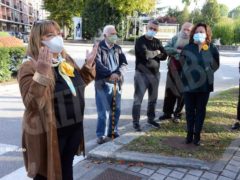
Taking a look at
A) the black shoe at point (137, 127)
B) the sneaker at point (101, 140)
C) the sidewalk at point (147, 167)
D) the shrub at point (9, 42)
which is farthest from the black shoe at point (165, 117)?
the shrub at point (9, 42)

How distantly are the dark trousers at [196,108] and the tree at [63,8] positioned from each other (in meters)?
37.6

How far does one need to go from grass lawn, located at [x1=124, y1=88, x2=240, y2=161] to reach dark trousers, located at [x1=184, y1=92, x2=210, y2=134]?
1.10 feet

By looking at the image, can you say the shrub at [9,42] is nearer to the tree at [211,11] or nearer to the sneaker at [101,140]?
the sneaker at [101,140]

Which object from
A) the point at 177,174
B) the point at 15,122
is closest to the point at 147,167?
the point at 177,174

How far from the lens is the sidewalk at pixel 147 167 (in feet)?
12.1

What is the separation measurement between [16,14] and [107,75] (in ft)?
274

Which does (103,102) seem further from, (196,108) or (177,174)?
(177,174)

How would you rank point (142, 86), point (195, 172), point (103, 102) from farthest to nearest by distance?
point (142, 86) < point (103, 102) < point (195, 172)

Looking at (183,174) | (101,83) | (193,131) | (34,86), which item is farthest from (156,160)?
(34,86)

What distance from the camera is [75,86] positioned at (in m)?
2.65

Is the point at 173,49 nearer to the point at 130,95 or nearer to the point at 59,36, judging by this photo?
the point at 59,36

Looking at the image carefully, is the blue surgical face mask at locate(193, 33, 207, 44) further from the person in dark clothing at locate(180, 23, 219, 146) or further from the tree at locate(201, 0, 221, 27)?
the tree at locate(201, 0, 221, 27)

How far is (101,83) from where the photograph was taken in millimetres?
4715

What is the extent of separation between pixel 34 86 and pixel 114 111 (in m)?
2.85
